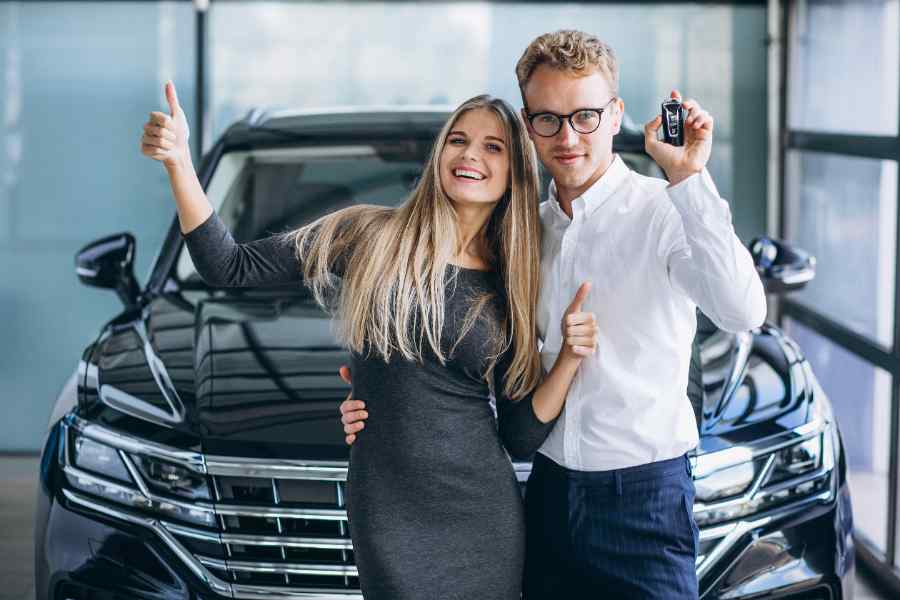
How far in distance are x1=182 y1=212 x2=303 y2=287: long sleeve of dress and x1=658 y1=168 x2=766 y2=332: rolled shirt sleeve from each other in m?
0.76

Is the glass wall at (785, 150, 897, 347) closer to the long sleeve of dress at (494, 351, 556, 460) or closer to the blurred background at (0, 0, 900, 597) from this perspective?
the blurred background at (0, 0, 900, 597)

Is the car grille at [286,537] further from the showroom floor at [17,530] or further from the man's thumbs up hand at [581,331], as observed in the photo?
the showroom floor at [17,530]

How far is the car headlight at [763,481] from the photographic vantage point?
264cm

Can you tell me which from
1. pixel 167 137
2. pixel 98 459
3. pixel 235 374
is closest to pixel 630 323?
pixel 167 137

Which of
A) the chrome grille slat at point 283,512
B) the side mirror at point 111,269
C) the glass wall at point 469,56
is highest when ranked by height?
the glass wall at point 469,56

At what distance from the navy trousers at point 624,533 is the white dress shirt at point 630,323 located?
35 millimetres

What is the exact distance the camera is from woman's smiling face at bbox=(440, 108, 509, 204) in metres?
2.17

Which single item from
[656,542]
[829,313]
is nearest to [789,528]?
[656,542]

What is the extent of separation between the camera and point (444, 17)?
633 centimetres

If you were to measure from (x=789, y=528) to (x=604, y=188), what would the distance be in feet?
3.45

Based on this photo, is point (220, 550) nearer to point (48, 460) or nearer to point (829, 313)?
point (48, 460)

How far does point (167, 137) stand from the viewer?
2021 millimetres

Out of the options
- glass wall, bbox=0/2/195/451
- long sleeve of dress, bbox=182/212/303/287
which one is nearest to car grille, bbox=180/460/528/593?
long sleeve of dress, bbox=182/212/303/287

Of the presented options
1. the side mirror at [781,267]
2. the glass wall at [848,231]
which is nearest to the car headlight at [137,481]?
the side mirror at [781,267]
